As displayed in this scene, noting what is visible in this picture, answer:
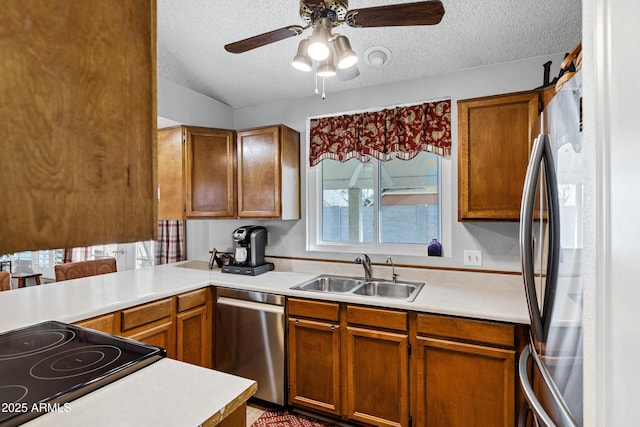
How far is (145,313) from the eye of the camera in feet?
6.77

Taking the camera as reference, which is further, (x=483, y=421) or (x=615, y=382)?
(x=483, y=421)

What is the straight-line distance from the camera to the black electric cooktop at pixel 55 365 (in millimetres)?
818

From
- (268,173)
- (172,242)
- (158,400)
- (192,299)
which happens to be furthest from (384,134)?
(172,242)

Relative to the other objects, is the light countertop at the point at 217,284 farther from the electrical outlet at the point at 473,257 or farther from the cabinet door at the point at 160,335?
the cabinet door at the point at 160,335

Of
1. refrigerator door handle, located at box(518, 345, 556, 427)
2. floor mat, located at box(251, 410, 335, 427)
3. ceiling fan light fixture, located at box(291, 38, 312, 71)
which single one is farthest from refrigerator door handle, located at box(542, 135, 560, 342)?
floor mat, located at box(251, 410, 335, 427)

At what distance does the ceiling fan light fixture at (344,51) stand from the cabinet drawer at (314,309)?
4.63 ft

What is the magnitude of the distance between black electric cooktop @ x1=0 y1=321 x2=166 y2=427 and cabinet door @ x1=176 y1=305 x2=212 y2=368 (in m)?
1.02

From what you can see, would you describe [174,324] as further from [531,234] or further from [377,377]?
[531,234]

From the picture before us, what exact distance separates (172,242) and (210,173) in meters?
1.07

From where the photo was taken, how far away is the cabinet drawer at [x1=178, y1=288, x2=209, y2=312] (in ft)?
7.47

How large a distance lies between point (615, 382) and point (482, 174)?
170 centimetres

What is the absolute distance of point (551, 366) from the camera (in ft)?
3.14

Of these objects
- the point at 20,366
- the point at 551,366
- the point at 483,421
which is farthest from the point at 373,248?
the point at 20,366

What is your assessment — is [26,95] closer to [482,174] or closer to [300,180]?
[482,174]
